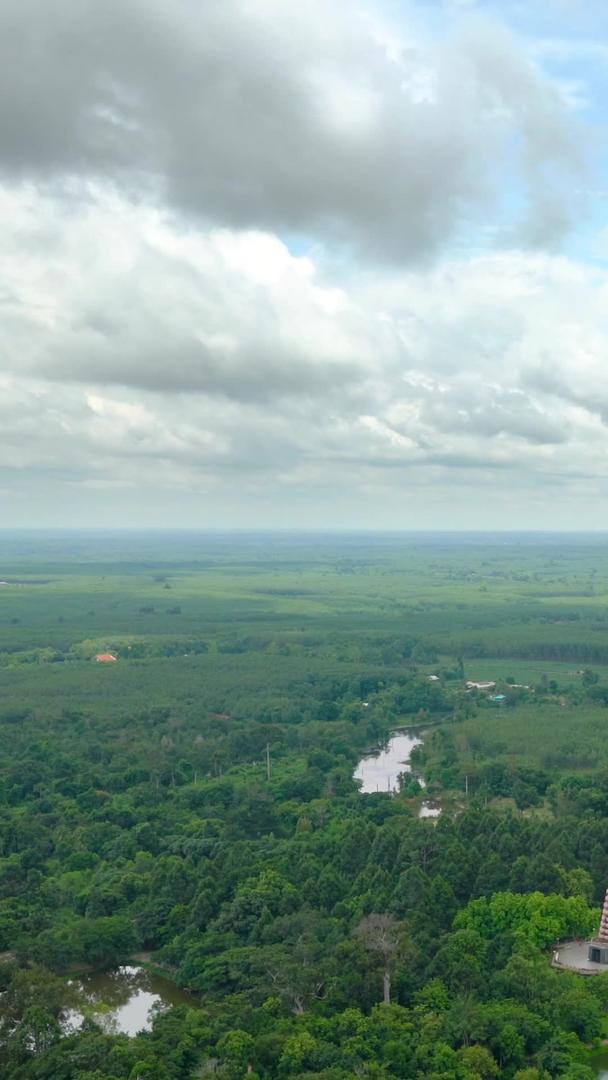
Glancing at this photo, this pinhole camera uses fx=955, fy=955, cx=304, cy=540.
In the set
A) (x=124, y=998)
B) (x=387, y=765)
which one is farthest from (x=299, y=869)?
(x=387, y=765)

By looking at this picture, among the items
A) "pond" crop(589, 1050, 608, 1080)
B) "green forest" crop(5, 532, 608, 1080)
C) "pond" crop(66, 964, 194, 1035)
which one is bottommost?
"pond" crop(66, 964, 194, 1035)

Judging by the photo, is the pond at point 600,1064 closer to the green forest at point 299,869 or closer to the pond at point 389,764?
the green forest at point 299,869

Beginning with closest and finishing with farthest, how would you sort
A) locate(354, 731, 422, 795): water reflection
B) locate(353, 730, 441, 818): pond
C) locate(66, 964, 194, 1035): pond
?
locate(66, 964, 194, 1035): pond
locate(353, 730, 441, 818): pond
locate(354, 731, 422, 795): water reflection

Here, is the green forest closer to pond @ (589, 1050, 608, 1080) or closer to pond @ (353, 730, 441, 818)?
pond @ (589, 1050, 608, 1080)

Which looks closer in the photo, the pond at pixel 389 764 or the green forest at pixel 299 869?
the green forest at pixel 299 869

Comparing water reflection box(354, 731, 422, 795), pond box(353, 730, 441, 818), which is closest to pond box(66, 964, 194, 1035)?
pond box(353, 730, 441, 818)

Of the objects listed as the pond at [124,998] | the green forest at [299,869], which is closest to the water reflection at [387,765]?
the green forest at [299,869]

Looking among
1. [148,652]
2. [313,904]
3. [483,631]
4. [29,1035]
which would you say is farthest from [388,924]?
[483,631]
